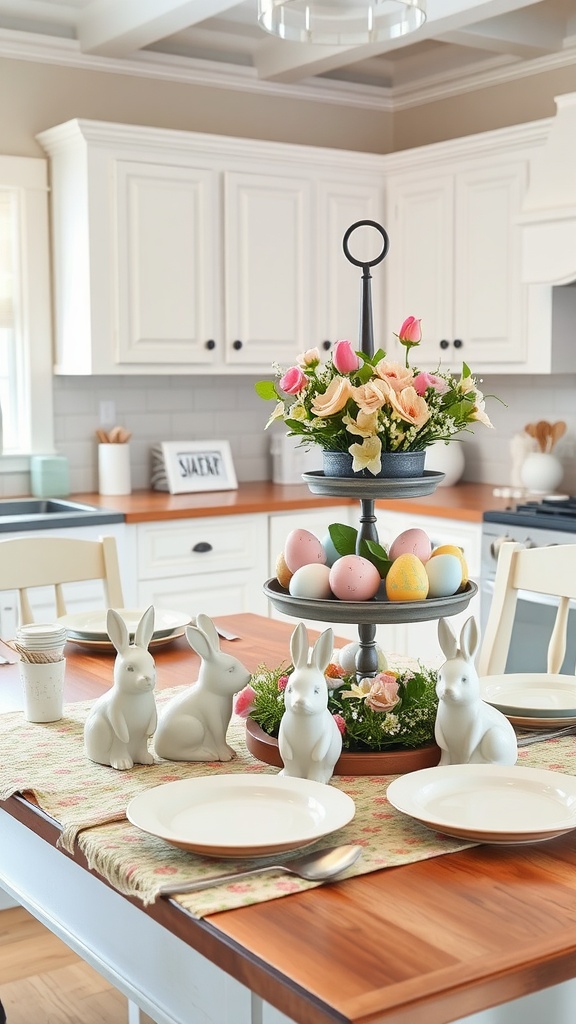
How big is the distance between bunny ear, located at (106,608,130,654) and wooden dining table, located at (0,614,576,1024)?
0.78 feet

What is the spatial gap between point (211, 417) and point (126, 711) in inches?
129

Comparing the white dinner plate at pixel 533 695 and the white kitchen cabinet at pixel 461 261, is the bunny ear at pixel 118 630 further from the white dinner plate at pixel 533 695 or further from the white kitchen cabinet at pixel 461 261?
the white kitchen cabinet at pixel 461 261

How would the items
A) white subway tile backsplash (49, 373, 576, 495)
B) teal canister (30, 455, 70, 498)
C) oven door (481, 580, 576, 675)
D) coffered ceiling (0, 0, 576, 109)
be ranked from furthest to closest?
1. white subway tile backsplash (49, 373, 576, 495)
2. teal canister (30, 455, 70, 498)
3. coffered ceiling (0, 0, 576, 109)
4. oven door (481, 580, 576, 675)

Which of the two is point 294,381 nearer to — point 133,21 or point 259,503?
point 259,503

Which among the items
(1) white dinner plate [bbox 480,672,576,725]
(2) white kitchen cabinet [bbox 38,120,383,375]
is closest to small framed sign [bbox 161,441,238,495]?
(2) white kitchen cabinet [bbox 38,120,383,375]

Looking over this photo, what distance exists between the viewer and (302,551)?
1.59 metres

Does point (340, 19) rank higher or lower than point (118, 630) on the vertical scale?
higher

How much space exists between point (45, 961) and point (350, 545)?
5.62 ft

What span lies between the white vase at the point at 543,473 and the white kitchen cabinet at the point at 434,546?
46 centimetres

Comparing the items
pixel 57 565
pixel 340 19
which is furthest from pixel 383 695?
pixel 340 19

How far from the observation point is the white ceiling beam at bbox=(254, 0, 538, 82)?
11.6ft

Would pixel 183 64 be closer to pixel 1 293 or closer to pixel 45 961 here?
pixel 1 293

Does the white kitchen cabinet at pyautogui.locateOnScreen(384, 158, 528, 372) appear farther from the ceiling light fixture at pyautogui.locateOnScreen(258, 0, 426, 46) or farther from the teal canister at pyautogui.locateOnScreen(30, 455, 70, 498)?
the ceiling light fixture at pyautogui.locateOnScreen(258, 0, 426, 46)

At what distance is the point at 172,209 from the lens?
4133 mm
